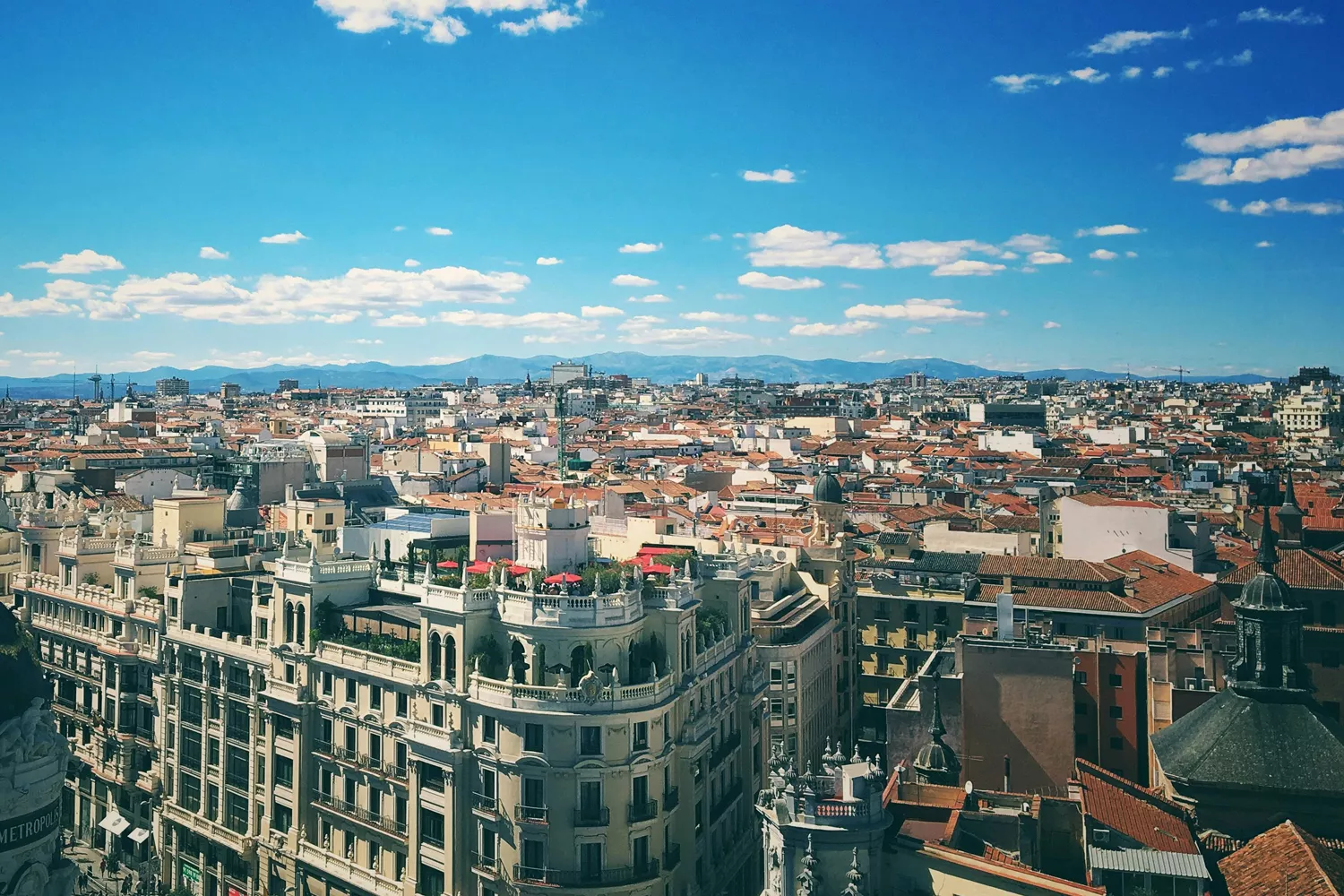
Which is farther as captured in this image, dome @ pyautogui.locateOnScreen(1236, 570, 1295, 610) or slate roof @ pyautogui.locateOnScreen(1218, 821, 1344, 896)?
dome @ pyautogui.locateOnScreen(1236, 570, 1295, 610)

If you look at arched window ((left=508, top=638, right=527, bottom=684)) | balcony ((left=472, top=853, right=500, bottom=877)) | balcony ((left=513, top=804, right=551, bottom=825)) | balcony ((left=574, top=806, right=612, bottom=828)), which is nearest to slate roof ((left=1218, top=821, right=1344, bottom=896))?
balcony ((left=574, top=806, right=612, bottom=828))

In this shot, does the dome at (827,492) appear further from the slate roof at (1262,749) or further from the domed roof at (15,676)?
the domed roof at (15,676)

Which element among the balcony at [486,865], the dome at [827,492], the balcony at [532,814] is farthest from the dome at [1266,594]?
the dome at [827,492]

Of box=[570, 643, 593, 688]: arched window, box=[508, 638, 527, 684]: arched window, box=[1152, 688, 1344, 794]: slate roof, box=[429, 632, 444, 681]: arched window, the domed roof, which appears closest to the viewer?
the domed roof

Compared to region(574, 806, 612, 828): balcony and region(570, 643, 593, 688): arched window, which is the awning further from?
region(570, 643, 593, 688): arched window

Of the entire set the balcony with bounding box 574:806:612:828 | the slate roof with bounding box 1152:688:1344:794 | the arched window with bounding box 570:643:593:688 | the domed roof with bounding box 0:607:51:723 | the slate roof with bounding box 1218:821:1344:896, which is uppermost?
the domed roof with bounding box 0:607:51:723

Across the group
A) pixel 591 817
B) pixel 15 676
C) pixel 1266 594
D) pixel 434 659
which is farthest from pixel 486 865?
pixel 1266 594

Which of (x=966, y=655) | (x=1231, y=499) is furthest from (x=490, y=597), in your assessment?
(x=1231, y=499)
